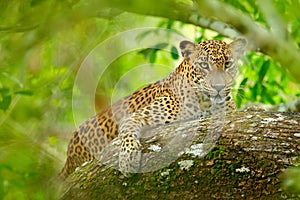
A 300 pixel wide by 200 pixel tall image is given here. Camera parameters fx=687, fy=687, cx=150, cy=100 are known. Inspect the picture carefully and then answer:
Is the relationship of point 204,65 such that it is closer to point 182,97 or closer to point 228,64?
point 228,64

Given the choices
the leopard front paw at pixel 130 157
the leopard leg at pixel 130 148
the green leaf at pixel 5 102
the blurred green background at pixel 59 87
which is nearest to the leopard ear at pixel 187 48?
the blurred green background at pixel 59 87

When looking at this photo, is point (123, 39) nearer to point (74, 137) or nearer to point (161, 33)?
point (161, 33)

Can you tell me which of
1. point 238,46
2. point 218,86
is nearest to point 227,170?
point 218,86

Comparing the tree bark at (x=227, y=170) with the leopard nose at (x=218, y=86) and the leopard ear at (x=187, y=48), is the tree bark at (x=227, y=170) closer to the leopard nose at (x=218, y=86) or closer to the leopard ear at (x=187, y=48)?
the leopard nose at (x=218, y=86)

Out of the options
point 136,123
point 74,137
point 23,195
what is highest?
point 136,123

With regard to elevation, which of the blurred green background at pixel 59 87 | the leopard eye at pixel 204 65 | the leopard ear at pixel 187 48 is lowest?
the blurred green background at pixel 59 87

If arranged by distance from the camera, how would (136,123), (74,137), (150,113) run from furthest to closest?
(74,137) → (150,113) → (136,123)

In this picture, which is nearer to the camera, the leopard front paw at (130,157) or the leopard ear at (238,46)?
the leopard front paw at (130,157)

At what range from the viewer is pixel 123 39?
10.2m

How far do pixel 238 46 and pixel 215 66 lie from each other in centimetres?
37

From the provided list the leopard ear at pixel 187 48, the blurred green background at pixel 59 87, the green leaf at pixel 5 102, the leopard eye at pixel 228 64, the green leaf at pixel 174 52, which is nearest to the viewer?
the green leaf at pixel 5 102

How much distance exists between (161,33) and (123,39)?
2.47ft

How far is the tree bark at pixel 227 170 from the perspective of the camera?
4520mm

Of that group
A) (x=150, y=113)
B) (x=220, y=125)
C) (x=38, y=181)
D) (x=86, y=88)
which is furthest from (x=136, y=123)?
(x=86, y=88)
